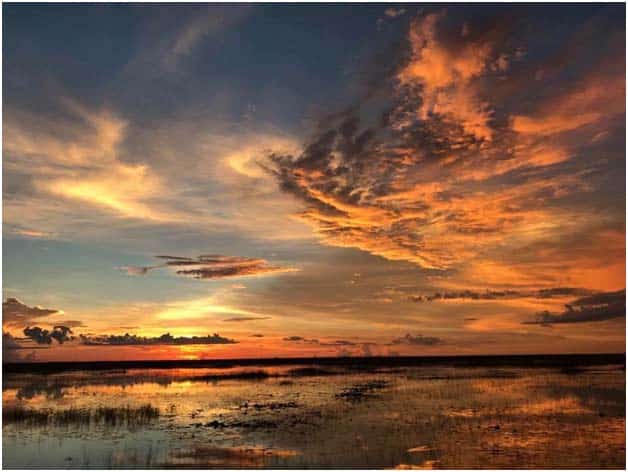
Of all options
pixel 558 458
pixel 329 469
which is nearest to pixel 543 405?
pixel 558 458

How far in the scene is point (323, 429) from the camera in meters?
31.2

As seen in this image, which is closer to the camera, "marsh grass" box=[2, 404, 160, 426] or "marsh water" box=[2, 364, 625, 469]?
"marsh water" box=[2, 364, 625, 469]

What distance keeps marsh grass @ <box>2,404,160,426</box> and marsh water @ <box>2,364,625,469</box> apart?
6cm

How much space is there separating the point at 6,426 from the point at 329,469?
19.4 m

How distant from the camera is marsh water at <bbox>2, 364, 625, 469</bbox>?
2489cm

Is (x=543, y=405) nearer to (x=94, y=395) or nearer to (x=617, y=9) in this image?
(x=617, y=9)

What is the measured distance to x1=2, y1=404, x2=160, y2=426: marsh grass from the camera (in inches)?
1366

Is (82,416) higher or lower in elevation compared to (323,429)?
higher

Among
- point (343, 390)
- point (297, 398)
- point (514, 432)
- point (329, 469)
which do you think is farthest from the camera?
point (343, 390)

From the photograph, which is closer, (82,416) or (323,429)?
(323,429)

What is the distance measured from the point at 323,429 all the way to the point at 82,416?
15.1m

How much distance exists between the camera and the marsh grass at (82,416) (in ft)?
114

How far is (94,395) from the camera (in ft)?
164

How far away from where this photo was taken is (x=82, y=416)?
3706 cm
